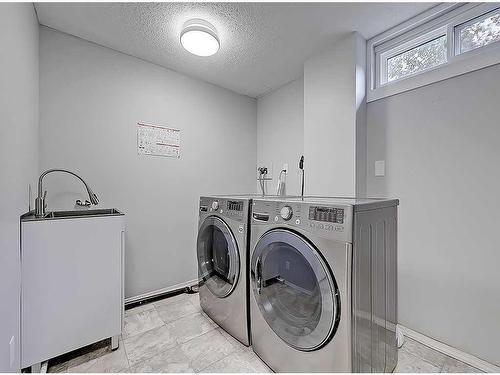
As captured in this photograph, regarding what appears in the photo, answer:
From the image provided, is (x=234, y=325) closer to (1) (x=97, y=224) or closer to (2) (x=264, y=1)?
(1) (x=97, y=224)

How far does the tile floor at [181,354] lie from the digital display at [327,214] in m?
0.97

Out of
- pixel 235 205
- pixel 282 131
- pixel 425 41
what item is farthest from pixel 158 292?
pixel 425 41

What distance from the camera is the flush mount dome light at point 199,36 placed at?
64.3 inches

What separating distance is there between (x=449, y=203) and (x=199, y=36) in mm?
2070

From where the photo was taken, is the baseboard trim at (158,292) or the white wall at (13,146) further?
the baseboard trim at (158,292)

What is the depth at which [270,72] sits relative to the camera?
2.44 m

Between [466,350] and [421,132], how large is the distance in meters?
1.42

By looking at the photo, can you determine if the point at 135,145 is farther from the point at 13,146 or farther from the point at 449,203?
the point at 449,203

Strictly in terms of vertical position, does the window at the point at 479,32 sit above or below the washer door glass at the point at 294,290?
above

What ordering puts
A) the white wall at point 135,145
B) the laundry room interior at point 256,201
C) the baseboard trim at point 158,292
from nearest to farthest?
the laundry room interior at point 256,201, the white wall at point 135,145, the baseboard trim at point 158,292

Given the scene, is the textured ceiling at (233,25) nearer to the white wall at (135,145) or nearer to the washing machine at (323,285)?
the white wall at (135,145)

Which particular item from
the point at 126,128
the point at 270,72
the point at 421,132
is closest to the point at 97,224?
the point at 126,128

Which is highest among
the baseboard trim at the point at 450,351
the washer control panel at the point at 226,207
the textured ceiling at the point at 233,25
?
the textured ceiling at the point at 233,25

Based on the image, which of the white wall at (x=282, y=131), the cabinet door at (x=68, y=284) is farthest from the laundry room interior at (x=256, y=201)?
the white wall at (x=282, y=131)
